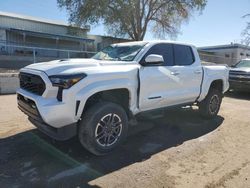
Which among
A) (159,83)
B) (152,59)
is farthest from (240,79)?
(152,59)

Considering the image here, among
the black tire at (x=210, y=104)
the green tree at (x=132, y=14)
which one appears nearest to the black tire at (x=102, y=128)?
the black tire at (x=210, y=104)

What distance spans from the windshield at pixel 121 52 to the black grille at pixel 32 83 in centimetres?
164

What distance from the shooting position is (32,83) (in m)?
4.27

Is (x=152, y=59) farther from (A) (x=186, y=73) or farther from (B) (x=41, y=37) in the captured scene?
(B) (x=41, y=37)

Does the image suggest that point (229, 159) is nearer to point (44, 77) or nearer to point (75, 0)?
point (44, 77)

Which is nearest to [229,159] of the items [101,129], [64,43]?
[101,129]

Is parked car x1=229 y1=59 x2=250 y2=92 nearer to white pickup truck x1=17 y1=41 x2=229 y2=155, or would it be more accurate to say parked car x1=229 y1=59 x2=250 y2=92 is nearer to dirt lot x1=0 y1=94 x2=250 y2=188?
dirt lot x1=0 y1=94 x2=250 y2=188

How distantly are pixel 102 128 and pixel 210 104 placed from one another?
141 inches

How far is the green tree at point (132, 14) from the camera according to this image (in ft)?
94.6

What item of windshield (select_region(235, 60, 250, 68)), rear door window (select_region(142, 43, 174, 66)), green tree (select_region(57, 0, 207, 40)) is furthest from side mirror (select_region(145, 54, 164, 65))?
green tree (select_region(57, 0, 207, 40))

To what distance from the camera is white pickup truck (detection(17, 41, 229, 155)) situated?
150 inches

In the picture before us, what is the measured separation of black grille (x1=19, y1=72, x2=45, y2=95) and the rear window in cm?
299

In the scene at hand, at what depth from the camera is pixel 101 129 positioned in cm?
427

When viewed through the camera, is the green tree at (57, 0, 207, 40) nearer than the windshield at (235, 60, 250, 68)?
No
